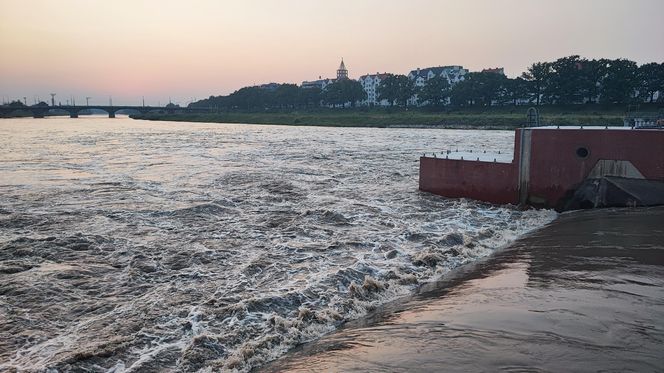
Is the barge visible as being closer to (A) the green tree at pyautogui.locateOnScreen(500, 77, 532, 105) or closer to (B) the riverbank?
(B) the riverbank

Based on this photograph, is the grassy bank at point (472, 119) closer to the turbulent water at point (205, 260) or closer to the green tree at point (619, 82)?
the green tree at point (619, 82)

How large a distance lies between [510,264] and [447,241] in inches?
105

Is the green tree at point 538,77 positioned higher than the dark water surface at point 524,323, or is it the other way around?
the green tree at point 538,77

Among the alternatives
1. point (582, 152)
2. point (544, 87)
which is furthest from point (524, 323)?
point (544, 87)

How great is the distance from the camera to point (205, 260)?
12.5 metres

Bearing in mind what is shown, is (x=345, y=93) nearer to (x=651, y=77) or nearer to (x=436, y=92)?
(x=436, y=92)

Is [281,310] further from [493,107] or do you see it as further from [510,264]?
[493,107]

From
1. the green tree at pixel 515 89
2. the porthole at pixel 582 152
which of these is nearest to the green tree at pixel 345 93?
the green tree at pixel 515 89

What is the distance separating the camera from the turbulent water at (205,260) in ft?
26.1

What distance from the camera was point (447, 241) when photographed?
14320 mm

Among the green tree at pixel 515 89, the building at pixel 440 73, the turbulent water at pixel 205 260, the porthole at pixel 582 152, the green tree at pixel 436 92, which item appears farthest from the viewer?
the building at pixel 440 73

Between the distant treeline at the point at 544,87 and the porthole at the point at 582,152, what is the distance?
86886 mm

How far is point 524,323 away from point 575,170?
11.6 metres

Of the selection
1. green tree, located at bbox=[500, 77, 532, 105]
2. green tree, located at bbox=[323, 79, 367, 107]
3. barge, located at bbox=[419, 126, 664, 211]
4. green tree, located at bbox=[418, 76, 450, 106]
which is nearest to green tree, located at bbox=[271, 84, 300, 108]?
green tree, located at bbox=[323, 79, 367, 107]
